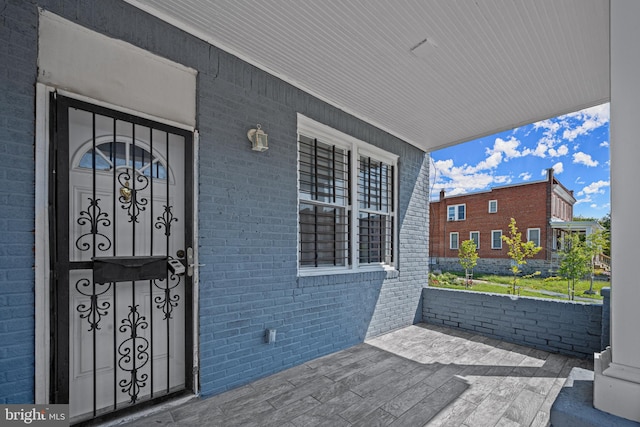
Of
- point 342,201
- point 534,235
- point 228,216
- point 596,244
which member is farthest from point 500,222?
point 228,216

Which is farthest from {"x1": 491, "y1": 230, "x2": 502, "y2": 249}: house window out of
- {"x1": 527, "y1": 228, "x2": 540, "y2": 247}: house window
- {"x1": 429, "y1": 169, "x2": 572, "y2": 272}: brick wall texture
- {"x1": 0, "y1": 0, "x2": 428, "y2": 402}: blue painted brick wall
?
{"x1": 0, "y1": 0, "x2": 428, "y2": 402}: blue painted brick wall

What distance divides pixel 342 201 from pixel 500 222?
49.3 feet

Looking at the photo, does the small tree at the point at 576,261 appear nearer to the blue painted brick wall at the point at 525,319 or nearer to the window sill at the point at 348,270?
the blue painted brick wall at the point at 525,319

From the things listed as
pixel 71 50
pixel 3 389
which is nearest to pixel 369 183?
pixel 71 50

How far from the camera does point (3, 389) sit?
63.7 inches

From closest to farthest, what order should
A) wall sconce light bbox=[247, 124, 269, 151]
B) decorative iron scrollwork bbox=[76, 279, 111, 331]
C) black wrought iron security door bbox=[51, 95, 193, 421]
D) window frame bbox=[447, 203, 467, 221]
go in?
black wrought iron security door bbox=[51, 95, 193, 421]
decorative iron scrollwork bbox=[76, 279, 111, 331]
wall sconce light bbox=[247, 124, 269, 151]
window frame bbox=[447, 203, 467, 221]

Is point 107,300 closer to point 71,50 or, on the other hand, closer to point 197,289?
point 197,289

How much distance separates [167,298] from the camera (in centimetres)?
228

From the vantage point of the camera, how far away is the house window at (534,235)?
569 inches

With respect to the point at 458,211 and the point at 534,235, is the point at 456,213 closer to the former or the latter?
the point at 458,211

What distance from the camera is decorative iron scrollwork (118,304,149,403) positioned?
2.10 meters

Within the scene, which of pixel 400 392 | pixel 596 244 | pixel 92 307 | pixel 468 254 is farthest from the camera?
pixel 468 254

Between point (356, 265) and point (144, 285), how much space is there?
2.33 m

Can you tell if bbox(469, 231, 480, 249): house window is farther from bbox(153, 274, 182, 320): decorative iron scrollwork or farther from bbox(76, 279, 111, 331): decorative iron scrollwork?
bbox(76, 279, 111, 331): decorative iron scrollwork
